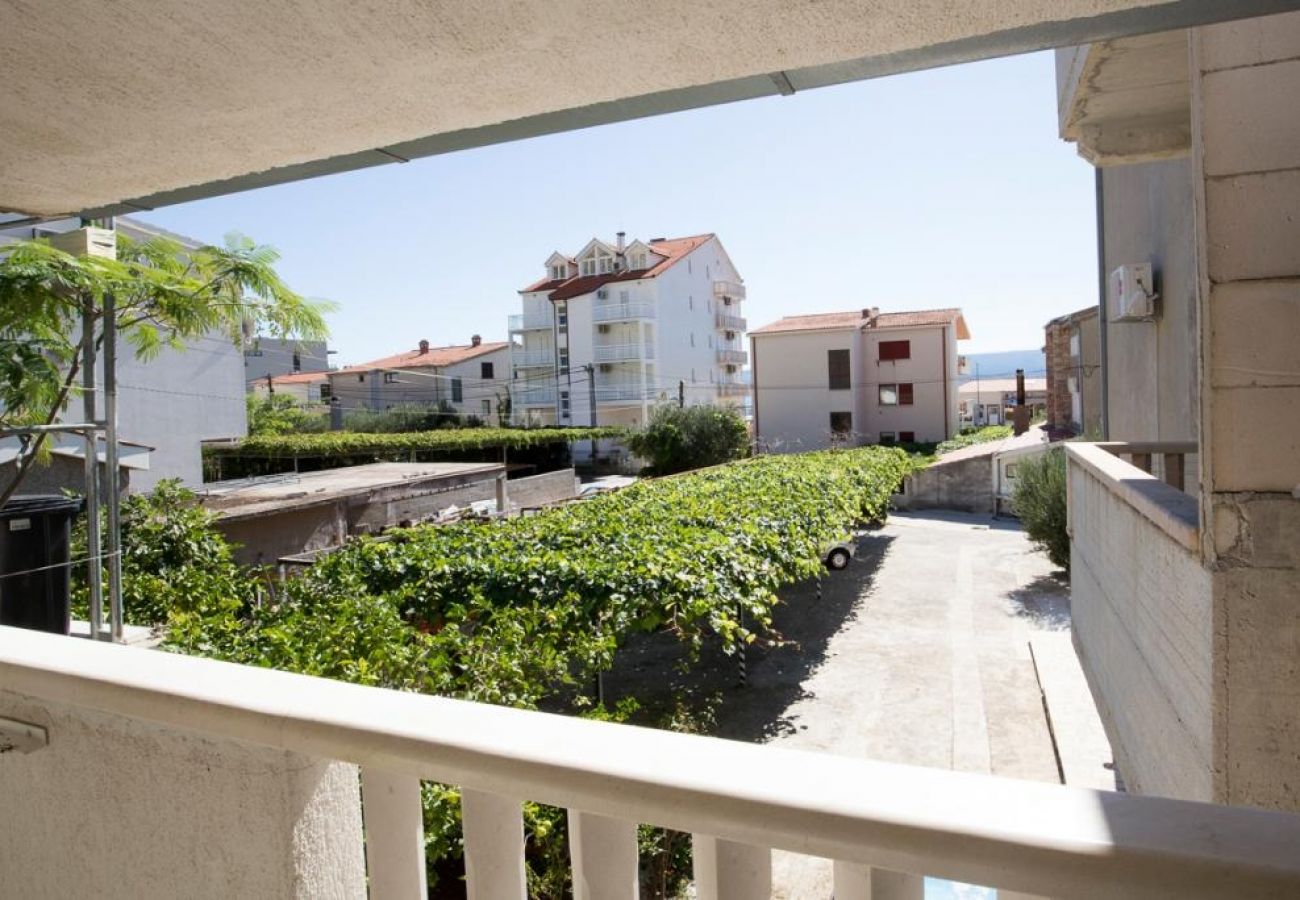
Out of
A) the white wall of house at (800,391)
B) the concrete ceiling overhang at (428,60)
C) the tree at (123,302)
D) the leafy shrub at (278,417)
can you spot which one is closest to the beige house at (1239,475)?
the concrete ceiling overhang at (428,60)

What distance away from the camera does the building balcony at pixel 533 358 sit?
1970 inches

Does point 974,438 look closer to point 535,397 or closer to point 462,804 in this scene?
point 535,397

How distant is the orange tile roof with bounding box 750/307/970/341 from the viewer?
43031mm

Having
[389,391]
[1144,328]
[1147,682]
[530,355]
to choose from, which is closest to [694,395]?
[530,355]

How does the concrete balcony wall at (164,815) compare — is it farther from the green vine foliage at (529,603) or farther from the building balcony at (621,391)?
the building balcony at (621,391)

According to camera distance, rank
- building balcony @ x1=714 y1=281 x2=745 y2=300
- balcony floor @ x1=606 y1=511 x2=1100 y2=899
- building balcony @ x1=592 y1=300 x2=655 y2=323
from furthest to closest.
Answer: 1. building balcony @ x1=714 y1=281 x2=745 y2=300
2. building balcony @ x1=592 y1=300 x2=655 y2=323
3. balcony floor @ x1=606 y1=511 x2=1100 y2=899

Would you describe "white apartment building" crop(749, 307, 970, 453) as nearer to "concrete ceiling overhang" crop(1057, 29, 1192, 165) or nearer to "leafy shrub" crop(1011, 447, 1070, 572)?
"leafy shrub" crop(1011, 447, 1070, 572)

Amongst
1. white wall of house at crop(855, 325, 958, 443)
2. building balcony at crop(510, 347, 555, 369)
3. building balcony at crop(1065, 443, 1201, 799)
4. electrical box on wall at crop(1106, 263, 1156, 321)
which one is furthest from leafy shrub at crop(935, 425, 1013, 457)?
building balcony at crop(1065, 443, 1201, 799)

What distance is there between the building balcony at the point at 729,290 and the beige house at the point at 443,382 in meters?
14.3

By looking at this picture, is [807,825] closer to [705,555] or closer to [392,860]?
[392,860]

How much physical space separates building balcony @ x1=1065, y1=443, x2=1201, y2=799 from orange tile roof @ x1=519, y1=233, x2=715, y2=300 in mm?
40838

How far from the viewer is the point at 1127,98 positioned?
5562 mm

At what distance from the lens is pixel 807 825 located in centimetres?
101

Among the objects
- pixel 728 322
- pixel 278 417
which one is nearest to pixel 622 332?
pixel 728 322
